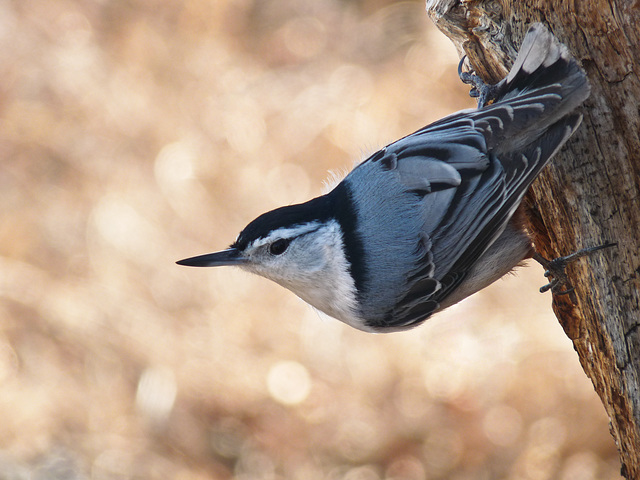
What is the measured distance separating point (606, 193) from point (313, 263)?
0.79 metres

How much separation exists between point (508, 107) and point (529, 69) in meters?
0.10

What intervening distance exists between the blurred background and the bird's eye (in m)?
1.12

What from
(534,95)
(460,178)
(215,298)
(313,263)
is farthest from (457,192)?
(215,298)

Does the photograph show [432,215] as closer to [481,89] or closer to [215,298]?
[481,89]

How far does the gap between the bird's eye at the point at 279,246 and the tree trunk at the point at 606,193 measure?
0.70m

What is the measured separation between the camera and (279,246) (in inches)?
79.9

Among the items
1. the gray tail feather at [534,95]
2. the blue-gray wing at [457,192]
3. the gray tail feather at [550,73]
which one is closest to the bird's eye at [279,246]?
the blue-gray wing at [457,192]

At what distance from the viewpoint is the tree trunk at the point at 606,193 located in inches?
65.5

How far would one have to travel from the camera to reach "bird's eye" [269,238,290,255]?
2.02m

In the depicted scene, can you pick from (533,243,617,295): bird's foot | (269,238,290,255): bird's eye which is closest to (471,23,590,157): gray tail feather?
(533,243,617,295): bird's foot

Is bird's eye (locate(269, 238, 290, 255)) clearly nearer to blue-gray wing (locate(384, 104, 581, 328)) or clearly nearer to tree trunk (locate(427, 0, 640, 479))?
blue-gray wing (locate(384, 104, 581, 328))

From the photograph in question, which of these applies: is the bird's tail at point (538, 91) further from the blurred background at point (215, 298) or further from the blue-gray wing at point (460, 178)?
the blurred background at point (215, 298)

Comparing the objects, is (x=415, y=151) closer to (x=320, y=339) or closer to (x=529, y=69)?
(x=529, y=69)

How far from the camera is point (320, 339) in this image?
396cm
